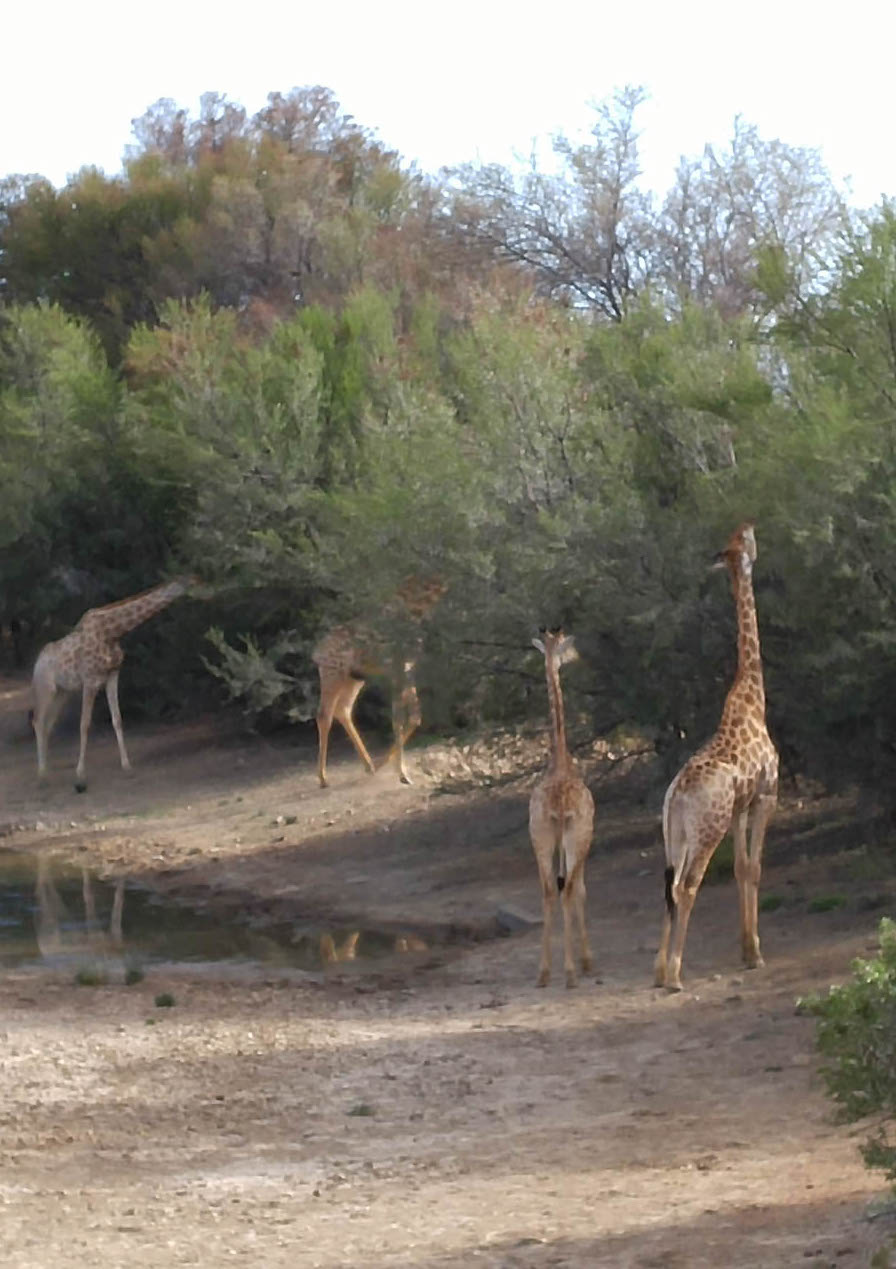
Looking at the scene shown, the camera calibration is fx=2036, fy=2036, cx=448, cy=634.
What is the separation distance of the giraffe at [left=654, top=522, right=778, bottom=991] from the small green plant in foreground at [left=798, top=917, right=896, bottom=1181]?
5052mm

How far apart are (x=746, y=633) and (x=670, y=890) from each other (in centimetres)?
181

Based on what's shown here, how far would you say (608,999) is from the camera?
39.5 ft

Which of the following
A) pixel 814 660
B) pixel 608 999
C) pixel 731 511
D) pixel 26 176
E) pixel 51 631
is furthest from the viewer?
pixel 26 176

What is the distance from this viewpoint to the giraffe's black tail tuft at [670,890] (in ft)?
38.8

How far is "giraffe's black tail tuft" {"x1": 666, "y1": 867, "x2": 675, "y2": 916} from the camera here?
1183cm

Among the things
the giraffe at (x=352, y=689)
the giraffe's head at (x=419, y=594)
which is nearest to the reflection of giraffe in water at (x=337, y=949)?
the giraffe's head at (x=419, y=594)

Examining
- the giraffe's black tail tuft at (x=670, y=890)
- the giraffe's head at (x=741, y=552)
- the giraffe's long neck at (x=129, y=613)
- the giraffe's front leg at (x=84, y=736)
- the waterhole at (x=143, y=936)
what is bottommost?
the waterhole at (x=143, y=936)

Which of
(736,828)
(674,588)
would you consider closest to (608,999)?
(736,828)

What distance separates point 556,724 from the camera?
12812mm

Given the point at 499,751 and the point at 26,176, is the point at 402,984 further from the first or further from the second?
the point at 26,176

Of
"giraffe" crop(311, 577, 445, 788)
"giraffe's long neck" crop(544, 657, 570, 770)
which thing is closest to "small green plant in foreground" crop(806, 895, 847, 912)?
"giraffe's long neck" crop(544, 657, 570, 770)

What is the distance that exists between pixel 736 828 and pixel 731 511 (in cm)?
274

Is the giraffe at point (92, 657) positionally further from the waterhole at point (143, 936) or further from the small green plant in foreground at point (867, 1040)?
the small green plant in foreground at point (867, 1040)

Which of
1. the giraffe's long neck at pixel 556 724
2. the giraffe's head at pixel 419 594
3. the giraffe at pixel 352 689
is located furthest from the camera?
the giraffe at pixel 352 689
